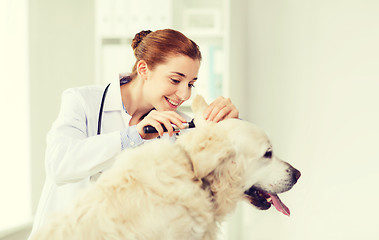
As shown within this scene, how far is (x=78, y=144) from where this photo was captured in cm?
103

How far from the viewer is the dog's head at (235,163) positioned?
2.79 ft

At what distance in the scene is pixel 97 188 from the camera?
798mm

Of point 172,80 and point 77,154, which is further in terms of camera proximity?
point 172,80

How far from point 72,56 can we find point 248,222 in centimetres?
160

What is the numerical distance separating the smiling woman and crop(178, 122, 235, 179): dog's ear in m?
1.45

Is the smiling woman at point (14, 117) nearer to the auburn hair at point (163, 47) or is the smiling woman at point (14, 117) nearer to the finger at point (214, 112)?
the auburn hair at point (163, 47)

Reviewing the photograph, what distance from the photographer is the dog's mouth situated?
3.25ft

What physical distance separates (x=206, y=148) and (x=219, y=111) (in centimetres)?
18

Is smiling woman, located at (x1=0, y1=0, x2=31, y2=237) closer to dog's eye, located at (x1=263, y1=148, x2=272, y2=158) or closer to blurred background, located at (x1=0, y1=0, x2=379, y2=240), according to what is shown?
blurred background, located at (x1=0, y1=0, x2=379, y2=240)

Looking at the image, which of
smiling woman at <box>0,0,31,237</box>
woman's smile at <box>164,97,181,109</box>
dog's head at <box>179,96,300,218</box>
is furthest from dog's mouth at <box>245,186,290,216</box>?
smiling woman at <box>0,0,31,237</box>

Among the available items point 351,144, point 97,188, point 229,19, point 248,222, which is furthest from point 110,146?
point 248,222

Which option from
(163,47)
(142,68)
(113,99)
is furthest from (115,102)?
(163,47)

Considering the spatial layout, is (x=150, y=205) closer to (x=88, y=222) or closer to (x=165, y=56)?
(x=88, y=222)

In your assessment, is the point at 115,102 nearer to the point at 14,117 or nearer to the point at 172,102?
the point at 172,102
